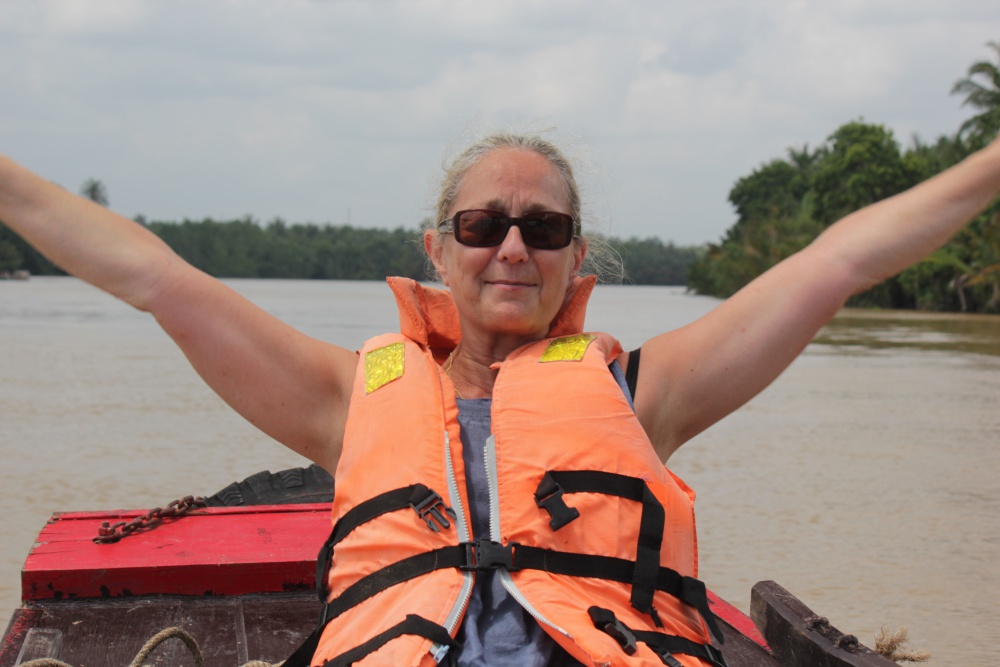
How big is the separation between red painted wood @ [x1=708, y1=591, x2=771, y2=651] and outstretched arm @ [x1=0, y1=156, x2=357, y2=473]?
5.17 feet

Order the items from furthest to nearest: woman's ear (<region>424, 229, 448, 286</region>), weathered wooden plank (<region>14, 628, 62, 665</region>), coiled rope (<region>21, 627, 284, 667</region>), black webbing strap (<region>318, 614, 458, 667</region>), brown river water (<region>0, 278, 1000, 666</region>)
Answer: brown river water (<region>0, 278, 1000, 666</region>), weathered wooden plank (<region>14, 628, 62, 665</region>), woman's ear (<region>424, 229, 448, 286</region>), coiled rope (<region>21, 627, 284, 667</region>), black webbing strap (<region>318, 614, 458, 667</region>)

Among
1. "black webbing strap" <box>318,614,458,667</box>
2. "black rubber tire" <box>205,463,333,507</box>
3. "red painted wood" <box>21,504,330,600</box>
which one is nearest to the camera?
"black webbing strap" <box>318,614,458,667</box>

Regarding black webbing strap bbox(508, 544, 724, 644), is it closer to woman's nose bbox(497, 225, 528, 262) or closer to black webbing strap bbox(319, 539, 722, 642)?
black webbing strap bbox(319, 539, 722, 642)

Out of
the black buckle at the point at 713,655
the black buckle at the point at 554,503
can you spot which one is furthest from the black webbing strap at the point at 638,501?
the black buckle at the point at 713,655

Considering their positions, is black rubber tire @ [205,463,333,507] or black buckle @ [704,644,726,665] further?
black rubber tire @ [205,463,333,507]

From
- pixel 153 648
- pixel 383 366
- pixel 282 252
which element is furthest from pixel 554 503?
pixel 282 252

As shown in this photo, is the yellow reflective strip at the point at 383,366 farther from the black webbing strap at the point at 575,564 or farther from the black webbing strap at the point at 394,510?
the black webbing strap at the point at 575,564

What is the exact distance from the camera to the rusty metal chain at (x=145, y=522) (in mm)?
3328

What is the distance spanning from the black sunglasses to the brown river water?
287 centimetres

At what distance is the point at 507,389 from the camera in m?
2.23

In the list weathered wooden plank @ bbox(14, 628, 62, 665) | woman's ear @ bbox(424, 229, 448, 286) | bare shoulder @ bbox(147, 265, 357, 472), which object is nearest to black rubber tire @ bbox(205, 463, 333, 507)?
weathered wooden plank @ bbox(14, 628, 62, 665)

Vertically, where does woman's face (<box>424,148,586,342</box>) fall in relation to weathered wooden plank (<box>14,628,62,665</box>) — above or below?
above

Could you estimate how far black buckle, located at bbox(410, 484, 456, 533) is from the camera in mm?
2010

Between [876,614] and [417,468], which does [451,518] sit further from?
[876,614]
